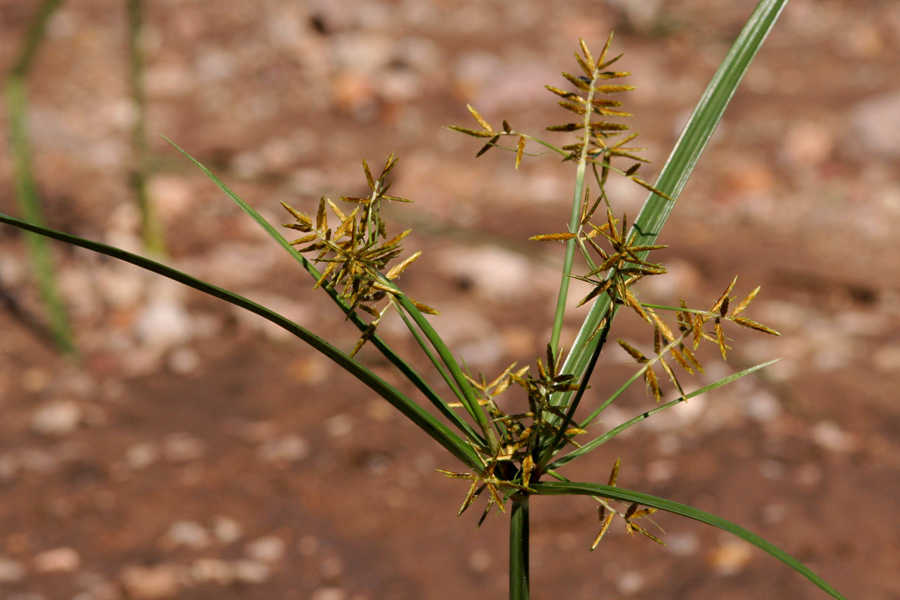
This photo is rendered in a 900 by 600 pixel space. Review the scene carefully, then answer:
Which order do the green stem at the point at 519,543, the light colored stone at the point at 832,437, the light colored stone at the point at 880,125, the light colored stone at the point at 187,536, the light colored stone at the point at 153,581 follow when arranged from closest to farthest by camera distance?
the green stem at the point at 519,543 < the light colored stone at the point at 153,581 < the light colored stone at the point at 187,536 < the light colored stone at the point at 832,437 < the light colored stone at the point at 880,125

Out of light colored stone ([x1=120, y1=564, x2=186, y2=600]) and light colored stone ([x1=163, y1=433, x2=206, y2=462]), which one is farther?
light colored stone ([x1=163, y1=433, x2=206, y2=462])

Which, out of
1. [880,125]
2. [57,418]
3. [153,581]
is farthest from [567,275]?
[880,125]

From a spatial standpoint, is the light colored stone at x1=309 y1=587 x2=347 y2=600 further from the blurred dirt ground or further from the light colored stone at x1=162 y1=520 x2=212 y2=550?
the light colored stone at x1=162 y1=520 x2=212 y2=550

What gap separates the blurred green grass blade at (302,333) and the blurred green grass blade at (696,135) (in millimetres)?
73

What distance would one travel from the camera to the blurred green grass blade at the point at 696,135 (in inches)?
19.6

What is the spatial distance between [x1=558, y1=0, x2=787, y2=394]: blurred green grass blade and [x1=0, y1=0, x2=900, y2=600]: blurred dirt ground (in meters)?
0.93

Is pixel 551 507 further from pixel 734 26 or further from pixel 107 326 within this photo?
pixel 734 26

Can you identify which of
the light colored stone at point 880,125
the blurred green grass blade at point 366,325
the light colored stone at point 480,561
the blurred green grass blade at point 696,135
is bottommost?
the blurred green grass blade at point 366,325

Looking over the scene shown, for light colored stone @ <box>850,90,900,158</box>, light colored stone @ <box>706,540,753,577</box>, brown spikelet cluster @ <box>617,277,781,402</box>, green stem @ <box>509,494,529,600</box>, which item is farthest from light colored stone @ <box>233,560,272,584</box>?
light colored stone @ <box>850,90,900,158</box>

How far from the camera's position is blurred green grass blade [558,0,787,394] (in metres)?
0.50

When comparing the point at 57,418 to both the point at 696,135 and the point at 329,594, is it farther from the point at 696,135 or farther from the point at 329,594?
the point at 696,135

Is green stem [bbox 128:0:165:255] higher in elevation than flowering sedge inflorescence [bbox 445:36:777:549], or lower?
higher

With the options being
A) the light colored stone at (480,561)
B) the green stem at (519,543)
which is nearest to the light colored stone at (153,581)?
the light colored stone at (480,561)

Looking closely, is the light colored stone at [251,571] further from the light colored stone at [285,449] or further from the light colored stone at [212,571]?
the light colored stone at [285,449]
